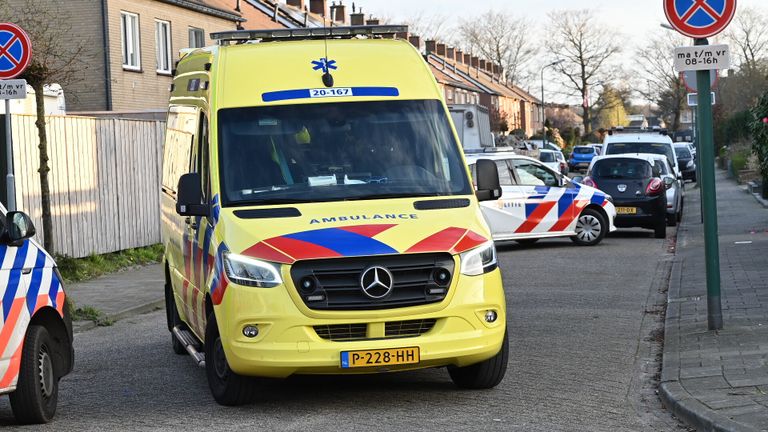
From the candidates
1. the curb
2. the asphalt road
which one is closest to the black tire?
the asphalt road

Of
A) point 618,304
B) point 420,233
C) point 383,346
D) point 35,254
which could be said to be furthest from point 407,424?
point 618,304

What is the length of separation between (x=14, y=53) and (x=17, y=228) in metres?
6.20

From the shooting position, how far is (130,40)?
33344mm

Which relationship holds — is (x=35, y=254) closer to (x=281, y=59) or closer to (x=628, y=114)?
(x=281, y=59)

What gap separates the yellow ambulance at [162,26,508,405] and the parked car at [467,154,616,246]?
10734 mm

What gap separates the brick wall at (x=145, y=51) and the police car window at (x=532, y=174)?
14.9 m

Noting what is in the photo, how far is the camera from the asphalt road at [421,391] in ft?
24.7

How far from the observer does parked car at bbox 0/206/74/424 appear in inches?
288

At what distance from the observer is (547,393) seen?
833cm

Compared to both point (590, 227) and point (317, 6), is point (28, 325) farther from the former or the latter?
point (317, 6)

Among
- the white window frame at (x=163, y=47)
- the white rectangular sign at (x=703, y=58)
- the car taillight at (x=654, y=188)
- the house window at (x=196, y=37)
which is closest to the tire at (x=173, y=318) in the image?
the white rectangular sign at (x=703, y=58)

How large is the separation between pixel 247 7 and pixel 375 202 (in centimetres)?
4399

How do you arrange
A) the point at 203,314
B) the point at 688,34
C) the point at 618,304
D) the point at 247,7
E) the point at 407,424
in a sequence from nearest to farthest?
1. the point at 407,424
2. the point at 203,314
3. the point at 688,34
4. the point at 618,304
5. the point at 247,7

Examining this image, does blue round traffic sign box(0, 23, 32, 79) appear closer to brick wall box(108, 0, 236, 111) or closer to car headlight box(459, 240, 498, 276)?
car headlight box(459, 240, 498, 276)
